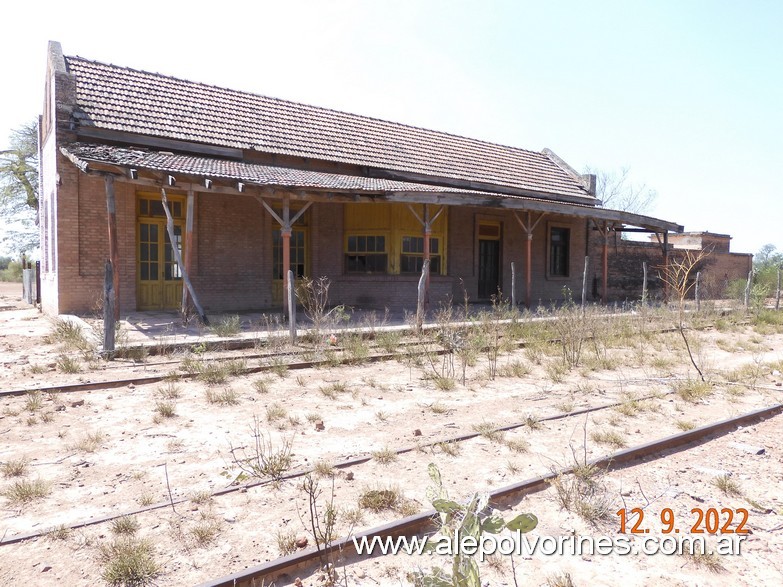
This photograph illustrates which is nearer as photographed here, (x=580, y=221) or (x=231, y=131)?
(x=231, y=131)

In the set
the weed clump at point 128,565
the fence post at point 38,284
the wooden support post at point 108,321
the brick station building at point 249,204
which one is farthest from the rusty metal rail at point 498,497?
the fence post at point 38,284

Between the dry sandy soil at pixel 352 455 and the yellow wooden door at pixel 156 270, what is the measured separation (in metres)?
A: 4.49

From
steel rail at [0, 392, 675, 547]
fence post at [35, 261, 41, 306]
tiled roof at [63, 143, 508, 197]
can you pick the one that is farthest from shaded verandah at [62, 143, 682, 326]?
fence post at [35, 261, 41, 306]

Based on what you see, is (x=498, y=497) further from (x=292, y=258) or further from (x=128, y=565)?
(x=292, y=258)

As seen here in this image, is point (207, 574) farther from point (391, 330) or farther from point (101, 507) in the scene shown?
point (391, 330)

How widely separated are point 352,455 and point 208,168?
8.20m

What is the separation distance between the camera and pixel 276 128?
48.6ft

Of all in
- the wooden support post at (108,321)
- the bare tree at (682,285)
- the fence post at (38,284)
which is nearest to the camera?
the bare tree at (682,285)

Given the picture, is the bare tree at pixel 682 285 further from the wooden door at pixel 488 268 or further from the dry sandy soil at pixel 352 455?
the wooden door at pixel 488 268

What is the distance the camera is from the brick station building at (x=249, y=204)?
1112 centimetres

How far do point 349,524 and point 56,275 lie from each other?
11194mm

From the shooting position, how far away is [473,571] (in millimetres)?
2059

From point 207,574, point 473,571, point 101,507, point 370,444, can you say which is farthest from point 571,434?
point 101,507

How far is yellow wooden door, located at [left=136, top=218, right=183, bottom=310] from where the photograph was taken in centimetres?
→ 1227
